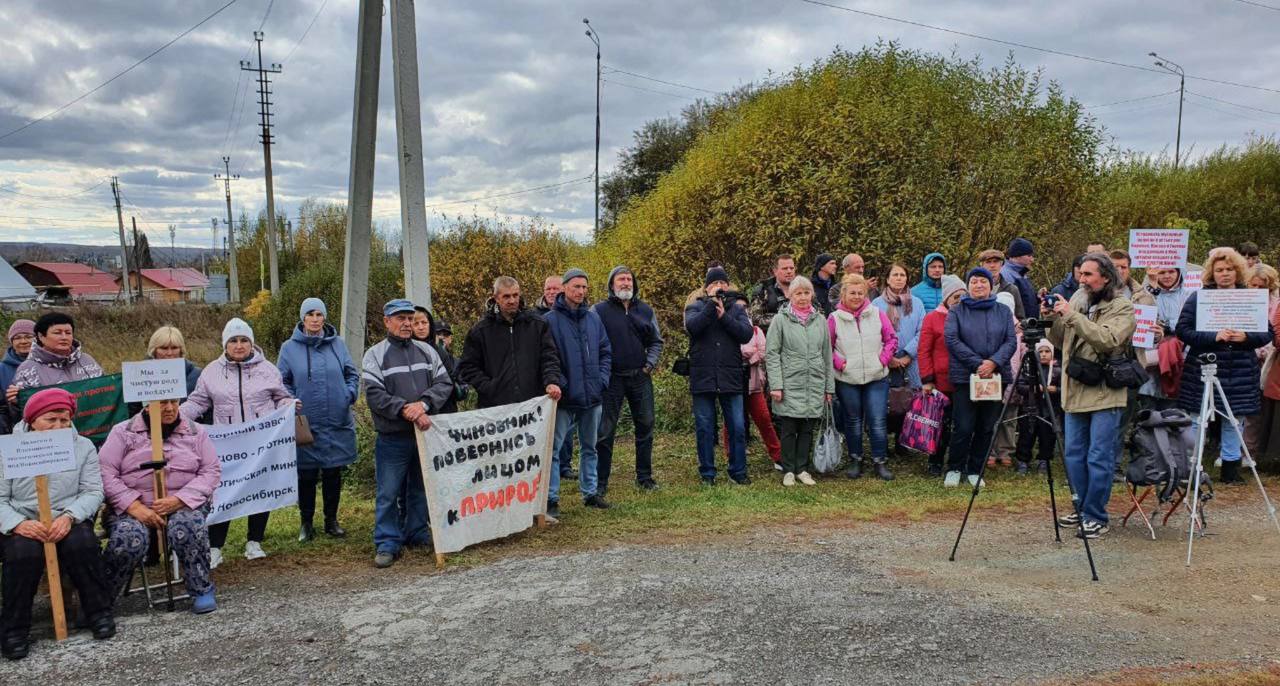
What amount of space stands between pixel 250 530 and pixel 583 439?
291cm

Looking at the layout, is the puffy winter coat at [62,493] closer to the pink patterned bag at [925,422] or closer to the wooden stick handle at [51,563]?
the wooden stick handle at [51,563]

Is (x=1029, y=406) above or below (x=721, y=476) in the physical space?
above

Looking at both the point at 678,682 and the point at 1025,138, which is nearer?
the point at 678,682

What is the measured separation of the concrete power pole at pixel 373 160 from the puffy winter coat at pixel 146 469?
3.96 m

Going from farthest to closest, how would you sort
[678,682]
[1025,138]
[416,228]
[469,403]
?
[1025,138] < [469,403] < [416,228] < [678,682]

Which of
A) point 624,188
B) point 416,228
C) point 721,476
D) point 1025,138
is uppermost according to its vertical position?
point 624,188

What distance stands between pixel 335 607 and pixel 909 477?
6.09 meters

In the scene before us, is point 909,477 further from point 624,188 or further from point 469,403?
point 624,188

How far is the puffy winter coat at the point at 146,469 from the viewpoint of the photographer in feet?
19.1

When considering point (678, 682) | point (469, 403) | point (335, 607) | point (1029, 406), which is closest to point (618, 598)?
point (678, 682)

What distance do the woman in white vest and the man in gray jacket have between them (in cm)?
426

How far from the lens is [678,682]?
14.5ft

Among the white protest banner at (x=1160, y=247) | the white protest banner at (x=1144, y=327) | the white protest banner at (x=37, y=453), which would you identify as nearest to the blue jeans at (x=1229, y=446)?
the white protest banner at (x=1160, y=247)

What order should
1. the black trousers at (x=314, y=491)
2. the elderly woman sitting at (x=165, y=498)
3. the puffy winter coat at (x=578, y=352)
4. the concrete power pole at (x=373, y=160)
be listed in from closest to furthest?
1. the elderly woman sitting at (x=165, y=498)
2. the black trousers at (x=314, y=491)
3. the puffy winter coat at (x=578, y=352)
4. the concrete power pole at (x=373, y=160)
